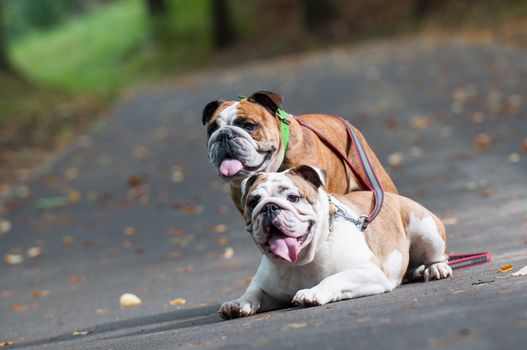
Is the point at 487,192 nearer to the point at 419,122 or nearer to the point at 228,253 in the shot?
the point at 228,253

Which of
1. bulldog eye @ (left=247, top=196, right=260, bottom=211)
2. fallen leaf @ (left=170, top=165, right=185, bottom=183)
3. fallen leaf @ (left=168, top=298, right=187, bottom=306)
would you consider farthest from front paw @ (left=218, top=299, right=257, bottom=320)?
fallen leaf @ (left=170, top=165, right=185, bottom=183)

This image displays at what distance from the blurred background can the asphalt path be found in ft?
6.09

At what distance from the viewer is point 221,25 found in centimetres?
4328

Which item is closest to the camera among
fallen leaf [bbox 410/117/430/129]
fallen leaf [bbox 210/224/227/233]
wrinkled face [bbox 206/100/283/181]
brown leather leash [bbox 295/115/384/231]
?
wrinkled face [bbox 206/100/283/181]

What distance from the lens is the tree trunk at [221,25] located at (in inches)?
1700

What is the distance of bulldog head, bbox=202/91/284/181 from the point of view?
7523 mm

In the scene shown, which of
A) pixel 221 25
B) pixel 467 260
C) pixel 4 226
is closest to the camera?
pixel 467 260

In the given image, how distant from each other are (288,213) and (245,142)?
0.99 meters

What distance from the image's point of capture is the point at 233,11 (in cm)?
4775

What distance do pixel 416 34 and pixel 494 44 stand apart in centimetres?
782

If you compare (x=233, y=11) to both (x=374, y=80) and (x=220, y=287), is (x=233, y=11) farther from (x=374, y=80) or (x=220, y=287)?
(x=220, y=287)

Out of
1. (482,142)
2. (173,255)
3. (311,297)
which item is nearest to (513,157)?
(482,142)

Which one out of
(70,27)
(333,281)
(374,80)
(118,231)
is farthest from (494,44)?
(70,27)

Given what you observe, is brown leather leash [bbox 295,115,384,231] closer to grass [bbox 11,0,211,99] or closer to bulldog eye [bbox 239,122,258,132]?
bulldog eye [bbox 239,122,258,132]
